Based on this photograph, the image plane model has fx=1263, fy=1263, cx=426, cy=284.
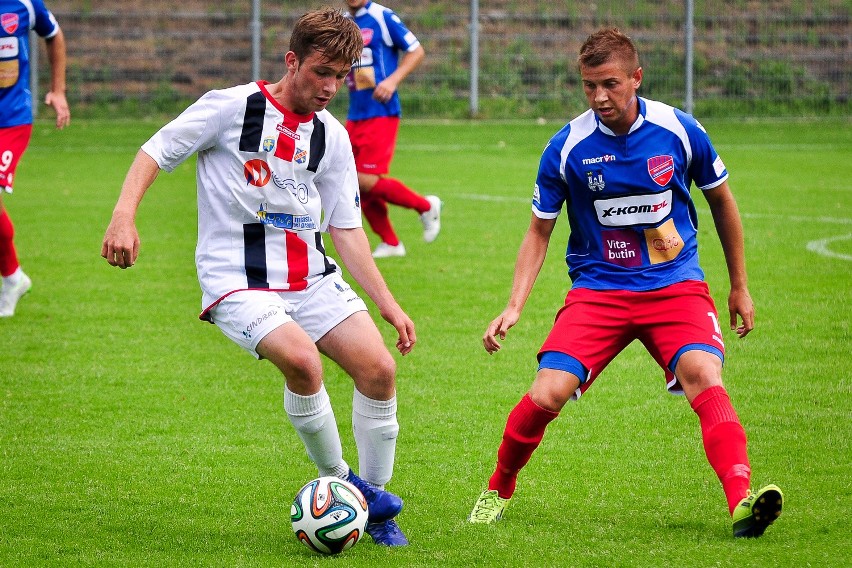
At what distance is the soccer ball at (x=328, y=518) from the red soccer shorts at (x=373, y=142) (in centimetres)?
629

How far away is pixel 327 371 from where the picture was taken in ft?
22.1

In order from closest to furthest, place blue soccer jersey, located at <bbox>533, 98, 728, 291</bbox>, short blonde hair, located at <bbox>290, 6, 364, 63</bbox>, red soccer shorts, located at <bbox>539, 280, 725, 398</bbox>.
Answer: short blonde hair, located at <bbox>290, 6, 364, 63</bbox> < red soccer shorts, located at <bbox>539, 280, 725, 398</bbox> < blue soccer jersey, located at <bbox>533, 98, 728, 291</bbox>

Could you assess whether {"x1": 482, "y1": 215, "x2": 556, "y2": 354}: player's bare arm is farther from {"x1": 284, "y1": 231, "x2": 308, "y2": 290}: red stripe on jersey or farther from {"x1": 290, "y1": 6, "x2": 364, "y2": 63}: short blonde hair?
{"x1": 290, "y1": 6, "x2": 364, "y2": 63}: short blonde hair

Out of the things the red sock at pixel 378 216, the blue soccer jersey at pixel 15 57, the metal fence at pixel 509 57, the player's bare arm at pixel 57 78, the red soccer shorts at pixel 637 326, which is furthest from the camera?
the metal fence at pixel 509 57

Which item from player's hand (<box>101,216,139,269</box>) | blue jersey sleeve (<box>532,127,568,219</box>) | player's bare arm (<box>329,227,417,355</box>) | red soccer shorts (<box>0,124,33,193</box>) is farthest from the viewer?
red soccer shorts (<box>0,124,33,193</box>)

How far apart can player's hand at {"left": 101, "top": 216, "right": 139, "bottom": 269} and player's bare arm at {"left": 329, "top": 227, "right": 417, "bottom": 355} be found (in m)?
0.78

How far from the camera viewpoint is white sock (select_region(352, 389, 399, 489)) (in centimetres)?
429

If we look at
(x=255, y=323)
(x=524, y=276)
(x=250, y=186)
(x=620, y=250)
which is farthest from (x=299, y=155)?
(x=620, y=250)

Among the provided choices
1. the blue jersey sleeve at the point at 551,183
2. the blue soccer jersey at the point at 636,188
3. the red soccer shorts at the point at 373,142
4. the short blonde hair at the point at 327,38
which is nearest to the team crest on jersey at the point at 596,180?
the blue soccer jersey at the point at 636,188

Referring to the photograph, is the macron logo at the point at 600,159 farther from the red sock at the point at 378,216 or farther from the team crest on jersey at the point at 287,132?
the red sock at the point at 378,216

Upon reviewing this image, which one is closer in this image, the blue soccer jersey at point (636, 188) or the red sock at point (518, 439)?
the red sock at point (518, 439)

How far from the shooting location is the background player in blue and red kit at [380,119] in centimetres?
1014

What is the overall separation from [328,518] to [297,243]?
0.96 m

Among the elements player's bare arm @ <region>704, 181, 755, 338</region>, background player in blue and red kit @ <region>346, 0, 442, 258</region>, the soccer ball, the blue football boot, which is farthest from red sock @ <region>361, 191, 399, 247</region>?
the soccer ball
